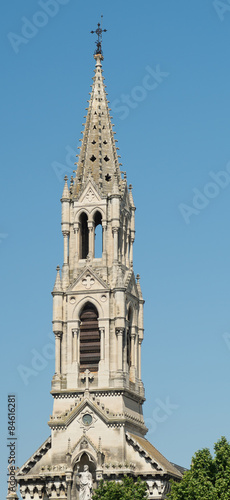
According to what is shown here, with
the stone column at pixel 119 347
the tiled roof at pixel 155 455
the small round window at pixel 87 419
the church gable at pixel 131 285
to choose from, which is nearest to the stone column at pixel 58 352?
the small round window at pixel 87 419

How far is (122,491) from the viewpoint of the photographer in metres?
102

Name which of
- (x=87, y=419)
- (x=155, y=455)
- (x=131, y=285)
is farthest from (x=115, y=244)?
(x=155, y=455)

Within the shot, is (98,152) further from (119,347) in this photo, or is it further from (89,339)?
(119,347)

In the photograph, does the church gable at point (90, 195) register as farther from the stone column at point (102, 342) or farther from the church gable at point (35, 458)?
the church gable at point (35, 458)

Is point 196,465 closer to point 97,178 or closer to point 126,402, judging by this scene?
point 126,402

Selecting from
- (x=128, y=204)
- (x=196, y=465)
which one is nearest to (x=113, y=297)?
(x=128, y=204)

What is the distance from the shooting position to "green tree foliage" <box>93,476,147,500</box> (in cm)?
10156

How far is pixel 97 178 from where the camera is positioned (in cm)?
11744

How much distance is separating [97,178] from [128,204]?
428 cm

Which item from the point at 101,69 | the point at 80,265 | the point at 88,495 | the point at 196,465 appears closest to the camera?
the point at 196,465

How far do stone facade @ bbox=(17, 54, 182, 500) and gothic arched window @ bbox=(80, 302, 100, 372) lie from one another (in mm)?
82

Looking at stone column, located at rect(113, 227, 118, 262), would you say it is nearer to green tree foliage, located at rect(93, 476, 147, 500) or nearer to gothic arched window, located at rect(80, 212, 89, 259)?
gothic arched window, located at rect(80, 212, 89, 259)

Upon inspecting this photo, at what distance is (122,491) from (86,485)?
7.51 meters

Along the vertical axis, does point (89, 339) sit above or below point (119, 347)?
above
